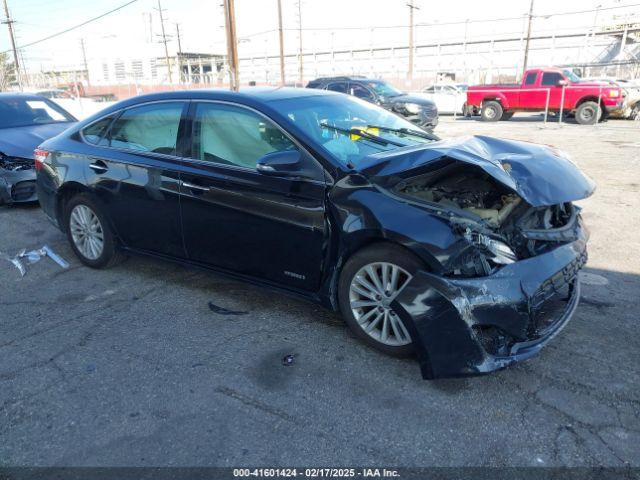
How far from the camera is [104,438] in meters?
2.58

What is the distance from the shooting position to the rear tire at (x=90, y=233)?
462cm

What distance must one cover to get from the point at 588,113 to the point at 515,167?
17.1 metres

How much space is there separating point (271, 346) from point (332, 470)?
1202mm

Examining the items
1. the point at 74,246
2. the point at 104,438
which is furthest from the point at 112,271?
the point at 104,438

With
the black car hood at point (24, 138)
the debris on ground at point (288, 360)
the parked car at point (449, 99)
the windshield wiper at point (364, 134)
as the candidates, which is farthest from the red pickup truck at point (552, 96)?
the debris on ground at point (288, 360)

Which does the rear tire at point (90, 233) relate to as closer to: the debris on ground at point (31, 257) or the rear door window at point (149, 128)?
the debris on ground at point (31, 257)

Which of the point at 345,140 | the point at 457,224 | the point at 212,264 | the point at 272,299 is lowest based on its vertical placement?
the point at 272,299

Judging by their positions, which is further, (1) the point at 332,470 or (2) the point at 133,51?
(2) the point at 133,51

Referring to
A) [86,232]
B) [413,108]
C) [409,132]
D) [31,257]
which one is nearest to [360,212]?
[409,132]

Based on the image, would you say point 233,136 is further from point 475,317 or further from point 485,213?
point 475,317

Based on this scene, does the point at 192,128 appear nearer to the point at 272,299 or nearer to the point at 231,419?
the point at 272,299

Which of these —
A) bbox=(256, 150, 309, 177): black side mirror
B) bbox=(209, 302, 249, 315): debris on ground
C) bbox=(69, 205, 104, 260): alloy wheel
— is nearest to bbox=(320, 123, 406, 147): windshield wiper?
bbox=(256, 150, 309, 177): black side mirror

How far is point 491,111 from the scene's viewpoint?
1988 cm

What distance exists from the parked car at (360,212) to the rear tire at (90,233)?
61 mm
